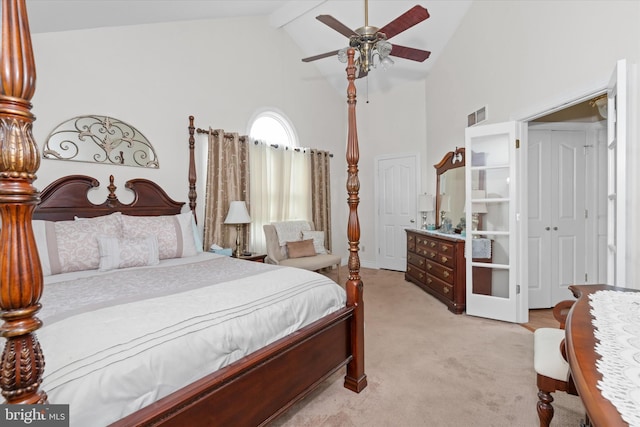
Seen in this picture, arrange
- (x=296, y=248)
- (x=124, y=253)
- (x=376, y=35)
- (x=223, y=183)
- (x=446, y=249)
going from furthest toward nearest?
1. (x=296, y=248)
2. (x=223, y=183)
3. (x=446, y=249)
4. (x=376, y=35)
5. (x=124, y=253)

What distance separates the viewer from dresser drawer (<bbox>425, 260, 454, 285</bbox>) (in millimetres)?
3648

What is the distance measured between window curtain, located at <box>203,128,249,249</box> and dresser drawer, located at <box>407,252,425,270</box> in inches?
93.2

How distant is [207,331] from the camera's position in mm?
1296

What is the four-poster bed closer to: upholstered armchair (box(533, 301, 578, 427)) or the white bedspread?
the white bedspread

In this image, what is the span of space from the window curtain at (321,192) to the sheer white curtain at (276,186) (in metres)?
0.12

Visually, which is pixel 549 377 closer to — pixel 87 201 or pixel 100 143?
pixel 87 201

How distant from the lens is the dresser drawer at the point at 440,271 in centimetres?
365

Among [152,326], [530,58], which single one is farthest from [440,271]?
[152,326]

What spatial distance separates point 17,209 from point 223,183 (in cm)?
342

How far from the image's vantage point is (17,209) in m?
0.63

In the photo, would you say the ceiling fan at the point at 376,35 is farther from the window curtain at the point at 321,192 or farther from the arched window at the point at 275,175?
the window curtain at the point at 321,192

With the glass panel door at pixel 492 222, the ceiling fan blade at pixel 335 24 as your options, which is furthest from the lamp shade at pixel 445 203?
the ceiling fan blade at pixel 335 24

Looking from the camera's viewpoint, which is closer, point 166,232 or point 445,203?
point 166,232

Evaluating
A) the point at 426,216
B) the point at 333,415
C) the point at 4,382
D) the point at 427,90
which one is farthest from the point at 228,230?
the point at 427,90
